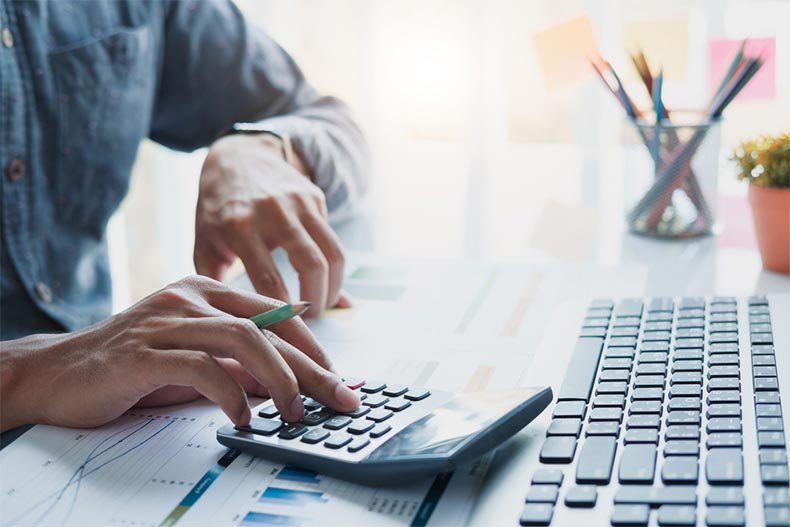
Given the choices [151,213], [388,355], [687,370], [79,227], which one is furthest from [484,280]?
[151,213]

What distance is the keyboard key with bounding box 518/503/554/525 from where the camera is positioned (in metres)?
0.42

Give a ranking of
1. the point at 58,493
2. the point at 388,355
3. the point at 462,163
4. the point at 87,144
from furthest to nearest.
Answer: the point at 462,163 < the point at 87,144 < the point at 388,355 < the point at 58,493

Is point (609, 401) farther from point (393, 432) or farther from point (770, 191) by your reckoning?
point (770, 191)

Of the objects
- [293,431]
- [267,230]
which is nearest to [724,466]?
[293,431]

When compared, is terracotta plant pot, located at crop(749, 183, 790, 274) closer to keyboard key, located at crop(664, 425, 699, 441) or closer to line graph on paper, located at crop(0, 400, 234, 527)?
keyboard key, located at crop(664, 425, 699, 441)

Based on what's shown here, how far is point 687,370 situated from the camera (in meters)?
0.57

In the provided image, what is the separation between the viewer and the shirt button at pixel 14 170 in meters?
0.95

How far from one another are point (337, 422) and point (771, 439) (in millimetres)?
228

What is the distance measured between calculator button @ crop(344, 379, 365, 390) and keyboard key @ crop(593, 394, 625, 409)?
142mm

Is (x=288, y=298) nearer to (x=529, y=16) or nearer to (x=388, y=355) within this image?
(x=388, y=355)

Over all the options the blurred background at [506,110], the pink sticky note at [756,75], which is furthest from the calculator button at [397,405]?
the pink sticky note at [756,75]

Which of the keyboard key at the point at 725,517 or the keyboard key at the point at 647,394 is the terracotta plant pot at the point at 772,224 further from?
the keyboard key at the point at 725,517

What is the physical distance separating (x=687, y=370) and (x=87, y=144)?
2.37 feet

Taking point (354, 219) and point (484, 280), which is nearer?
point (484, 280)
